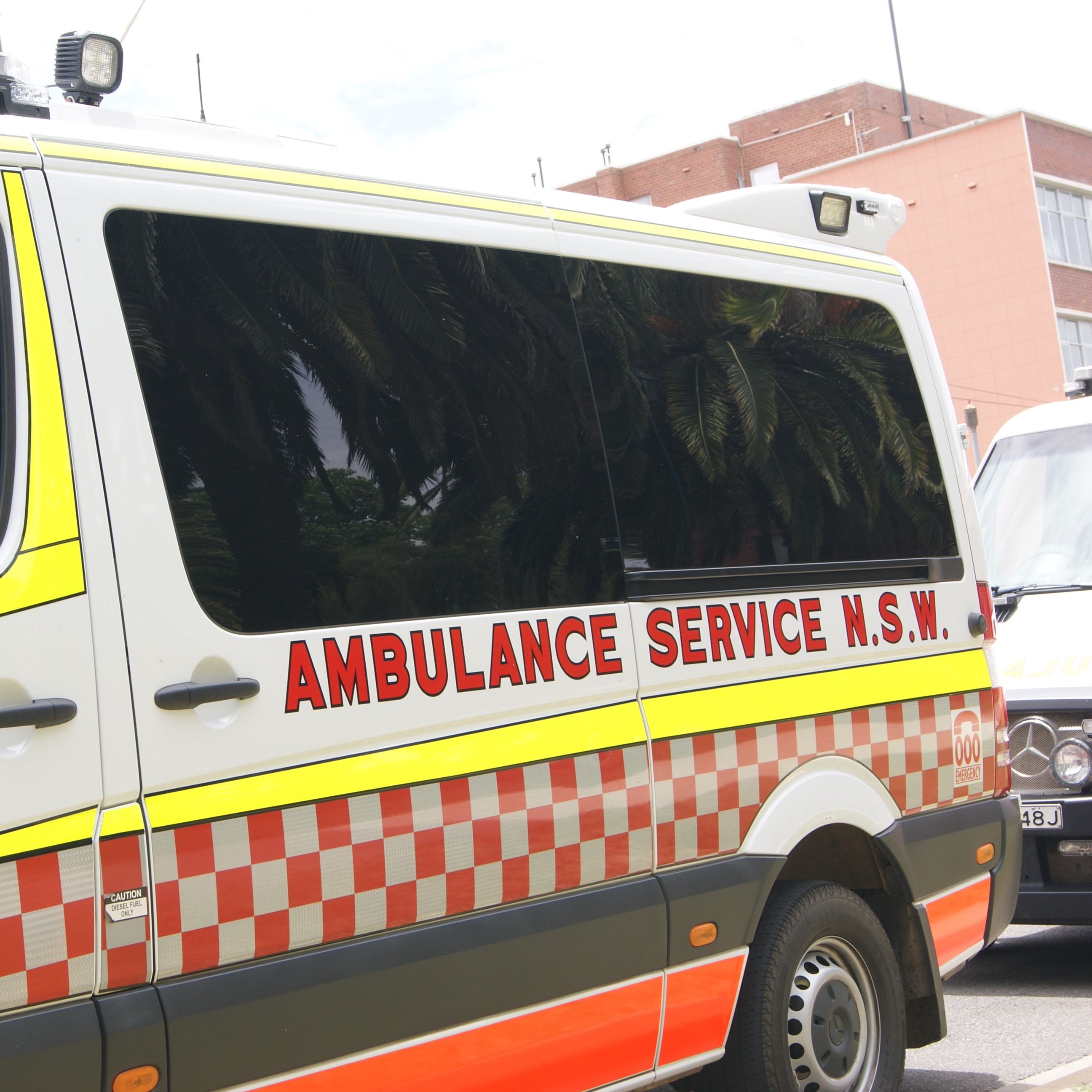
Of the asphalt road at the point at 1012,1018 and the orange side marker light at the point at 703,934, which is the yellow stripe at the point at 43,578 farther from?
the asphalt road at the point at 1012,1018

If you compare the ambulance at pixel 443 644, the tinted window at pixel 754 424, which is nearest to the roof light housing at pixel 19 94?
the ambulance at pixel 443 644

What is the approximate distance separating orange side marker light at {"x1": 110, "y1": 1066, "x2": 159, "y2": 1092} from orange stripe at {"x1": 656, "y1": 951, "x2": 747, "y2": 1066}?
1.34 metres

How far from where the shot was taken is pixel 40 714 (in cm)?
228

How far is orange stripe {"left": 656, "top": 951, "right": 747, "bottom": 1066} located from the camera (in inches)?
130

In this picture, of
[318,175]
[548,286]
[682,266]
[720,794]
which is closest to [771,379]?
[682,266]

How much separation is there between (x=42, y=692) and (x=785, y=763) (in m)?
2.02

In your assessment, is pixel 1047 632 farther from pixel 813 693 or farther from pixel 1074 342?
pixel 1074 342

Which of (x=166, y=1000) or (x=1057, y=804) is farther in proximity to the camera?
(x=1057, y=804)

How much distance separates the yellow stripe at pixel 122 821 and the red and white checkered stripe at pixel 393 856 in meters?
0.04

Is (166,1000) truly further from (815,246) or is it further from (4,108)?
(815,246)

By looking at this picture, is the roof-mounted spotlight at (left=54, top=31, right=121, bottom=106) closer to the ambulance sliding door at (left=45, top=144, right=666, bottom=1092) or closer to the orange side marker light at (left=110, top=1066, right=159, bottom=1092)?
the ambulance sliding door at (left=45, top=144, right=666, bottom=1092)

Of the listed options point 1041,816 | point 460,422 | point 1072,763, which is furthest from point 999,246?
point 460,422

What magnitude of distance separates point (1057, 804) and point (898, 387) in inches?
86.1

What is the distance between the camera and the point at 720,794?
11.2ft
